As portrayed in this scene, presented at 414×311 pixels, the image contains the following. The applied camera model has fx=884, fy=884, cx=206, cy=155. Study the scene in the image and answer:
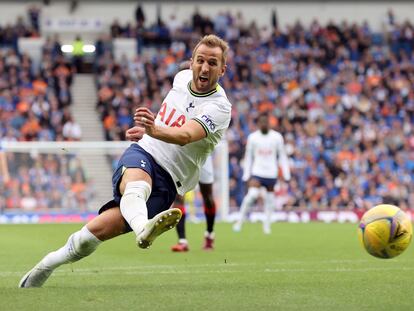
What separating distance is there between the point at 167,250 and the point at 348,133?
16.2m

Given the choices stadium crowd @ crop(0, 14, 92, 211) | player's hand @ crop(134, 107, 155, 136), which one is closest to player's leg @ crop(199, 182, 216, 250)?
player's hand @ crop(134, 107, 155, 136)

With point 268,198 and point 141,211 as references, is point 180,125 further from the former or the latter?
point 268,198

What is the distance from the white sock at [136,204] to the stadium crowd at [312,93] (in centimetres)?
1646

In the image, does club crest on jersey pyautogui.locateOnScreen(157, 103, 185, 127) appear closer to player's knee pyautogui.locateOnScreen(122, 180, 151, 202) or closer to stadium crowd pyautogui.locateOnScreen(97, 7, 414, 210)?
player's knee pyautogui.locateOnScreen(122, 180, 151, 202)

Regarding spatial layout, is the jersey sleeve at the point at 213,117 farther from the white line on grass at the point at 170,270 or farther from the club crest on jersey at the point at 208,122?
the white line on grass at the point at 170,270

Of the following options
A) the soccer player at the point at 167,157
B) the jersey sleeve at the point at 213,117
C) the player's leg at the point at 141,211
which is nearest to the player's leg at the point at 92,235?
the soccer player at the point at 167,157

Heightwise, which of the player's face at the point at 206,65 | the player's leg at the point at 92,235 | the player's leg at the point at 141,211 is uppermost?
the player's face at the point at 206,65

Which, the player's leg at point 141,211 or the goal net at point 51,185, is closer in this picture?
the player's leg at point 141,211

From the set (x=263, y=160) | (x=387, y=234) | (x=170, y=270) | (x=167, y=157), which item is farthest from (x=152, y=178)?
(x=263, y=160)

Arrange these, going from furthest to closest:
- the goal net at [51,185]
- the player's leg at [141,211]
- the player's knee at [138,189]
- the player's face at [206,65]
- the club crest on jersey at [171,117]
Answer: the goal net at [51,185] < the club crest on jersey at [171,117] < the player's face at [206,65] < the player's knee at [138,189] < the player's leg at [141,211]

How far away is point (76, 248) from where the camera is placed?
7.17 m

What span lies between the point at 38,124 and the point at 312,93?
9.42 meters

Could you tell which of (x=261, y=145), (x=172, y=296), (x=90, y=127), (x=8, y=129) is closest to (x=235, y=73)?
(x=90, y=127)

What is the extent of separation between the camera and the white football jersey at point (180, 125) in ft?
24.3
